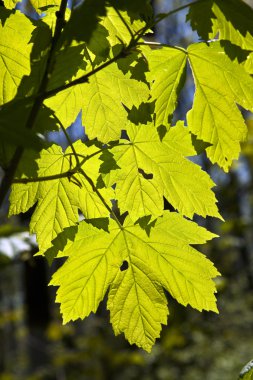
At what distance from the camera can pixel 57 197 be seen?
1.13 m

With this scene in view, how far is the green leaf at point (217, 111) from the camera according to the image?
3.48ft

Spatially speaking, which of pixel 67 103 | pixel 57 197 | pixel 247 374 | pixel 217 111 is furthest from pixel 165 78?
pixel 247 374

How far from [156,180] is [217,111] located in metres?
0.19

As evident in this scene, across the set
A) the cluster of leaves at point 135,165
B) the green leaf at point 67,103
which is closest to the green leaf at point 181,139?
the cluster of leaves at point 135,165

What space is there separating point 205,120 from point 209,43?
149 millimetres

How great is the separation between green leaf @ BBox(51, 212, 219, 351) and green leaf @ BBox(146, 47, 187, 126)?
0.23m

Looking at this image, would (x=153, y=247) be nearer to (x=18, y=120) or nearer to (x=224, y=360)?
(x=18, y=120)

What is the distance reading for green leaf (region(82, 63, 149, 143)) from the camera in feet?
3.67

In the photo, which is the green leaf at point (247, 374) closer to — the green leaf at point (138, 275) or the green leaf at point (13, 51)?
the green leaf at point (138, 275)

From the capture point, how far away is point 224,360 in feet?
28.7

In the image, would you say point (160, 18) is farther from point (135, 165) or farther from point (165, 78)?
point (135, 165)

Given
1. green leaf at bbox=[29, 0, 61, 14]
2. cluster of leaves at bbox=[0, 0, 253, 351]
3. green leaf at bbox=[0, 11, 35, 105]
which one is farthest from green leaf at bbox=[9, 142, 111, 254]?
green leaf at bbox=[29, 0, 61, 14]

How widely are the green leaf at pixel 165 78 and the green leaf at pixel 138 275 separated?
9.0 inches

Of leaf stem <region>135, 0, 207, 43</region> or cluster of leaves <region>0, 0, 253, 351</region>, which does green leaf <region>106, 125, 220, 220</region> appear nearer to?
cluster of leaves <region>0, 0, 253, 351</region>
